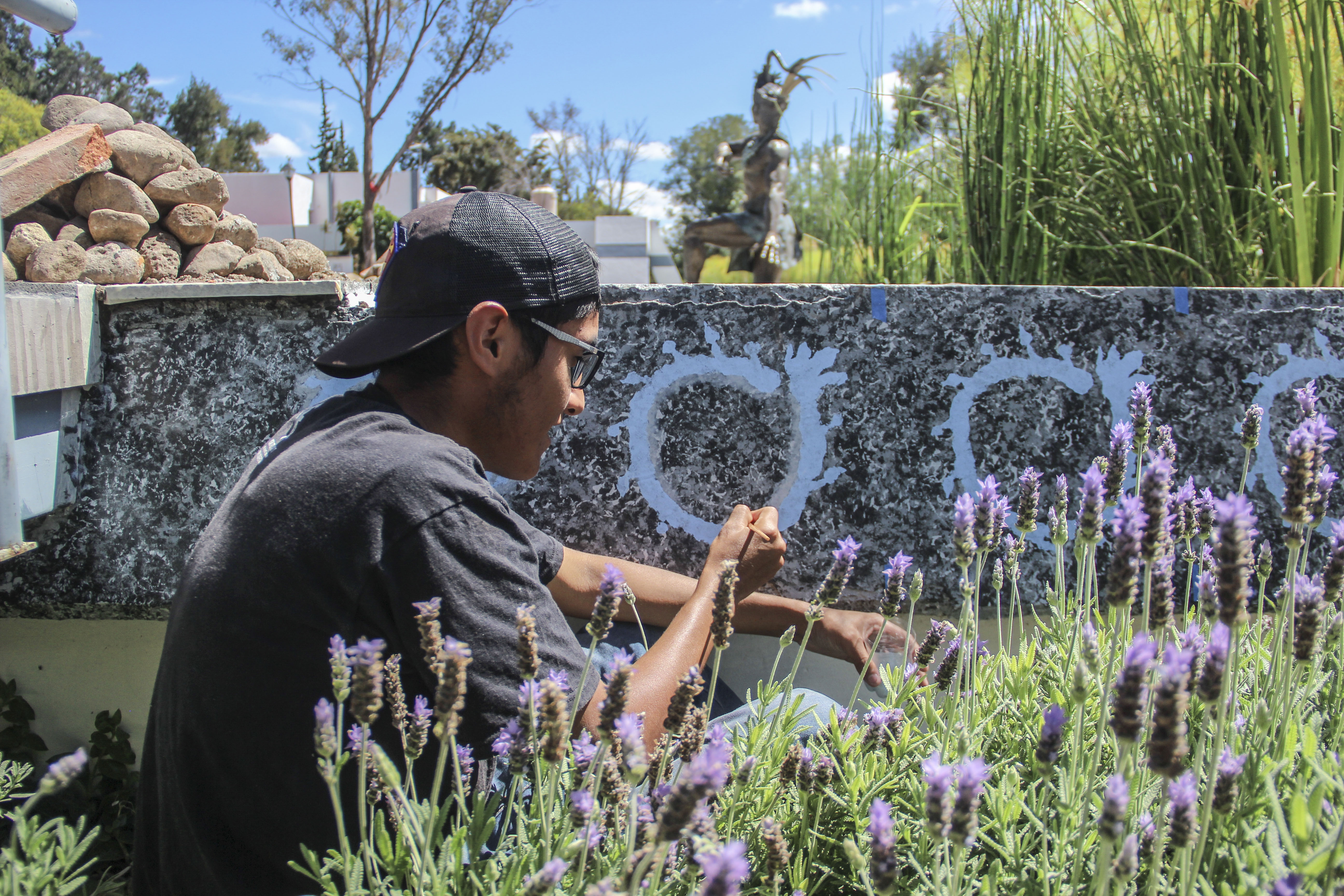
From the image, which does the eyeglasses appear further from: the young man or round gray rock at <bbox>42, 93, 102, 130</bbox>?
round gray rock at <bbox>42, 93, 102, 130</bbox>

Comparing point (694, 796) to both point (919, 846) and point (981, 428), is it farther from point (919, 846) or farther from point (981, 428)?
point (981, 428)

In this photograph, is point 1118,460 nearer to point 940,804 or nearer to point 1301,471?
point 1301,471

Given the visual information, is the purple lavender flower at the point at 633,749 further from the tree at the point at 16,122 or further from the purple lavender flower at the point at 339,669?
the tree at the point at 16,122

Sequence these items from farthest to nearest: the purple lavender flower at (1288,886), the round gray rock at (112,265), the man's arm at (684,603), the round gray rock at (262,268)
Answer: the round gray rock at (262,268), the round gray rock at (112,265), the man's arm at (684,603), the purple lavender flower at (1288,886)

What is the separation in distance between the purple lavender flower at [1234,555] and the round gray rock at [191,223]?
350 centimetres

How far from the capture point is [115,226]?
3023 millimetres

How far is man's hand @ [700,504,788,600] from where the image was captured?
2008 mm

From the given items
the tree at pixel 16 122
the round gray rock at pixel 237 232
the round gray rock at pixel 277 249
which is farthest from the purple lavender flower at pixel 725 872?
the tree at pixel 16 122

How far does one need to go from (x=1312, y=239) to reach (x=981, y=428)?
1.60 metres

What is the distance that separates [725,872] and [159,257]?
10.6 ft

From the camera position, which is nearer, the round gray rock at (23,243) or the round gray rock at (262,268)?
the round gray rock at (23,243)

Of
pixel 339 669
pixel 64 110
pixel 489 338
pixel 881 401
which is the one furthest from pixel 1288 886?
pixel 64 110

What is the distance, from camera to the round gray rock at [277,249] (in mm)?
3758

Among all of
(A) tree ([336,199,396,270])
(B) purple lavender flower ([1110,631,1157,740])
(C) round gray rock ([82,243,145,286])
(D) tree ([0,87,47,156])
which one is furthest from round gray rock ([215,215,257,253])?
(A) tree ([336,199,396,270])
